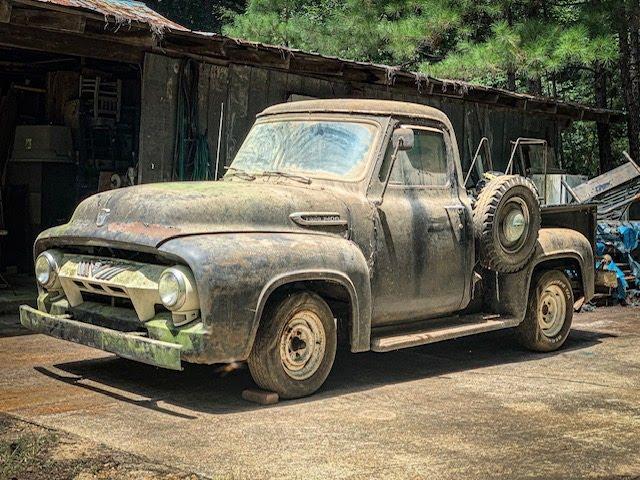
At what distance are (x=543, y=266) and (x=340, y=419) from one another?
354 cm

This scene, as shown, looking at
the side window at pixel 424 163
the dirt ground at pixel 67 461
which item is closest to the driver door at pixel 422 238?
the side window at pixel 424 163

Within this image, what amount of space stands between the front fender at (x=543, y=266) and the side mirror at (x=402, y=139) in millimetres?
1605

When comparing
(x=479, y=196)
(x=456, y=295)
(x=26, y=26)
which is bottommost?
(x=456, y=295)

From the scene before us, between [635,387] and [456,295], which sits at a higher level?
[456,295]

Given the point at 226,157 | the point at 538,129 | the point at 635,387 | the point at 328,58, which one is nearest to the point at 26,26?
the point at 226,157

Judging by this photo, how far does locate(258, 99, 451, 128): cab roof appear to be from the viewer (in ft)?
23.7

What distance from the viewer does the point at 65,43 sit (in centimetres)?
1016

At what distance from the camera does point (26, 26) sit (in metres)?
9.45

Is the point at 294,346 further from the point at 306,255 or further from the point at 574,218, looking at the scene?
the point at 574,218

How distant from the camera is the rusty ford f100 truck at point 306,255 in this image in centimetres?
581

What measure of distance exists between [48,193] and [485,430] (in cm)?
920

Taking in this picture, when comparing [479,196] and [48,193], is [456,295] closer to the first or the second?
[479,196]

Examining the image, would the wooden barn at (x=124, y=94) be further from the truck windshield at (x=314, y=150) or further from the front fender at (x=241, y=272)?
the front fender at (x=241, y=272)

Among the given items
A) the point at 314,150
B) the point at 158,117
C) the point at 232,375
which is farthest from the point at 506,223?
the point at 158,117
